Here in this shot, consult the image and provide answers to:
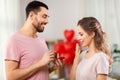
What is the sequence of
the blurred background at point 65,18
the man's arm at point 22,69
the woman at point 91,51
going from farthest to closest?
1. the blurred background at point 65,18
2. the woman at point 91,51
3. the man's arm at point 22,69

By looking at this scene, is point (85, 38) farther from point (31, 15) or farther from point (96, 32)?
point (31, 15)

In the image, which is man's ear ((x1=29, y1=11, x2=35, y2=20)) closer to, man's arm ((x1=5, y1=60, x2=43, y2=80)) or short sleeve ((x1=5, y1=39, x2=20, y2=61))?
short sleeve ((x1=5, y1=39, x2=20, y2=61))

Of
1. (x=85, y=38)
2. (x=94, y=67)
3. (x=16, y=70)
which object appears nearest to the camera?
(x=16, y=70)

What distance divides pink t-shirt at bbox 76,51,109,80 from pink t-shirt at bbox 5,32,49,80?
0.95ft

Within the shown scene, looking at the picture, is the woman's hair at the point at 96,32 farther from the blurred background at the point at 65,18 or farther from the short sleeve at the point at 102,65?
the blurred background at the point at 65,18

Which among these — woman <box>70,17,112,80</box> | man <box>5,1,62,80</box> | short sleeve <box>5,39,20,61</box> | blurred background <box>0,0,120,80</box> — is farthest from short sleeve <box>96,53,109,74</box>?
blurred background <box>0,0,120,80</box>

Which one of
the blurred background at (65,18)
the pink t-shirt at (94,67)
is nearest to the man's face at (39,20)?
the pink t-shirt at (94,67)

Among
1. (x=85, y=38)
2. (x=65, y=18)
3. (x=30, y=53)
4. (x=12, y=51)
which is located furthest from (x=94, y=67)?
(x=65, y=18)

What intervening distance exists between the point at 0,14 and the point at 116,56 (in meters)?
1.80

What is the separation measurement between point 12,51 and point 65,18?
2705mm

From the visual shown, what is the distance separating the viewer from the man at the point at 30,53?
67.0 inches

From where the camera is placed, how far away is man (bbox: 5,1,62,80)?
170 cm

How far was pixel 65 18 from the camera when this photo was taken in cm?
434

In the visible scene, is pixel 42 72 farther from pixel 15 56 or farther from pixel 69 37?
pixel 69 37
